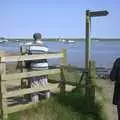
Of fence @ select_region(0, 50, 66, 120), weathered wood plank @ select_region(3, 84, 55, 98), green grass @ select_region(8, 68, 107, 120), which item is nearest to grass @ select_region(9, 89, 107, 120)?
green grass @ select_region(8, 68, 107, 120)

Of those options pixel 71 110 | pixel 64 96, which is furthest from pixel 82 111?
pixel 64 96

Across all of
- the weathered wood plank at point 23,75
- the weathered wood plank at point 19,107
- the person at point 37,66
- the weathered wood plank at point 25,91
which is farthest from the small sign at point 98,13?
the weathered wood plank at point 19,107

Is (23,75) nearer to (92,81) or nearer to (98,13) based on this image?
(92,81)

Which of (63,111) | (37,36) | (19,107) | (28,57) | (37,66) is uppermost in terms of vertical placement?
(37,36)

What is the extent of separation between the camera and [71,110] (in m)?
8.30

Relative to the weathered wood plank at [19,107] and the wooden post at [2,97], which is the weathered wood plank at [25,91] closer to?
the wooden post at [2,97]

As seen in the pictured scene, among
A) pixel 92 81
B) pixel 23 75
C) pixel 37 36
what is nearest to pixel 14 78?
pixel 23 75

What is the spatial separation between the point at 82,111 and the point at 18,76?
1.59m

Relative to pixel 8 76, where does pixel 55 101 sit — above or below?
below

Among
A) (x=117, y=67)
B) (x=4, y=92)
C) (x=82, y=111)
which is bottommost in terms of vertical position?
(x=82, y=111)

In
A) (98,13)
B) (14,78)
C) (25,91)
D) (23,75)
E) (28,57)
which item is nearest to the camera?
(14,78)

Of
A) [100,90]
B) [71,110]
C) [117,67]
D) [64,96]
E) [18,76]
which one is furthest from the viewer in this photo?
[100,90]

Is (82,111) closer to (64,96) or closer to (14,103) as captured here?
(64,96)

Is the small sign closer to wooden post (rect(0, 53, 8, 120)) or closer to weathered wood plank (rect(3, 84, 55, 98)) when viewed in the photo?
weathered wood plank (rect(3, 84, 55, 98))
